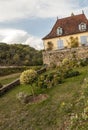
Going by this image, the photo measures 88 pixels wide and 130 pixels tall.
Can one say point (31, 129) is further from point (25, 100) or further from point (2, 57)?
point (2, 57)

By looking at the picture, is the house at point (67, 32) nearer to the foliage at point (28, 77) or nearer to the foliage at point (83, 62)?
the foliage at point (83, 62)

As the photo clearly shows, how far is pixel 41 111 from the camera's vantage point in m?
23.1

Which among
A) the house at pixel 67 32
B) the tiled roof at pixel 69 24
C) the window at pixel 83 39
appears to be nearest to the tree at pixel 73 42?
the house at pixel 67 32

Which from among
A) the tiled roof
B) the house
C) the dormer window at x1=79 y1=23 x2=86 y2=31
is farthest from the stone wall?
the dormer window at x1=79 y1=23 x2=86 y2=31

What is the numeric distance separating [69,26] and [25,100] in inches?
1065

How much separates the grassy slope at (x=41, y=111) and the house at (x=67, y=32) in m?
20.1

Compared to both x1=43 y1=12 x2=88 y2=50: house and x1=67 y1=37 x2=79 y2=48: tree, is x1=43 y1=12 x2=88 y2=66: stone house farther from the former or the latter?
x1=67 y1=37 x2=79 y2=48: tree

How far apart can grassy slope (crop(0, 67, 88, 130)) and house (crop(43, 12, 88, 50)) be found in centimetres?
2009

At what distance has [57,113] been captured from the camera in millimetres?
21875

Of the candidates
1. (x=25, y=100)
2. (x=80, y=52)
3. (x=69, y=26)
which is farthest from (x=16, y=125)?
(x=69, y=26)

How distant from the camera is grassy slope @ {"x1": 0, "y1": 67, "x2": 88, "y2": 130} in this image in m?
20.8

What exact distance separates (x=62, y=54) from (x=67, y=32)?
217 inches

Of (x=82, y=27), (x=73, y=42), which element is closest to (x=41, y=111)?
(x=73, y=42)

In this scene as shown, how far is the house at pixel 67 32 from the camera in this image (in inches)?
1911
